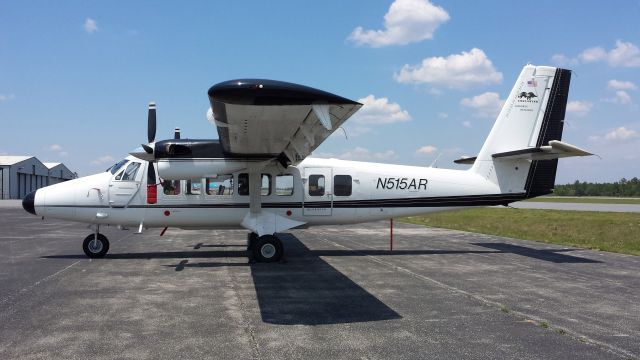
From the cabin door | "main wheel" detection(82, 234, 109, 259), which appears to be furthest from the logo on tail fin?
"main wheel" detection(82, 234, 109, 259)

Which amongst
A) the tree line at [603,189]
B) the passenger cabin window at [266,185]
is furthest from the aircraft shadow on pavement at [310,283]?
the tree line at [603,189]

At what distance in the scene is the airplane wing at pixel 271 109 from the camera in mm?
5949

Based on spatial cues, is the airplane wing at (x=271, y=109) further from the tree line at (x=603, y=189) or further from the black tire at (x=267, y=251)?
the tree line at (x=603, y=189)

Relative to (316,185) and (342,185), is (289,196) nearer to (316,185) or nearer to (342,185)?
(316,185)

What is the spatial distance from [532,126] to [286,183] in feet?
25.3

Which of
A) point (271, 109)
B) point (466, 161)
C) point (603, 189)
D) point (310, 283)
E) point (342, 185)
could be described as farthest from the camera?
point (603, 189)

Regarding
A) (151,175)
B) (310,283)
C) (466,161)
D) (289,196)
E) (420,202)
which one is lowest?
(310,283)

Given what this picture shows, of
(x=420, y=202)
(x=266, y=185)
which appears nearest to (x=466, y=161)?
(x=420, y=202)

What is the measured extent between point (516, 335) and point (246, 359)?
350 centimetres

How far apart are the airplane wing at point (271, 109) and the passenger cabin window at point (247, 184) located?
11.8 feet

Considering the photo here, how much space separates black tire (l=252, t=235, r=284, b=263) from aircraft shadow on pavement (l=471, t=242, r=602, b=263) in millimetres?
7196

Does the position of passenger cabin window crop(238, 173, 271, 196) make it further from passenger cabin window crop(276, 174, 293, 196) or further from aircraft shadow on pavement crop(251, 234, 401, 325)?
aircraft shadow on pavement crop(251, 234, 401, 325)

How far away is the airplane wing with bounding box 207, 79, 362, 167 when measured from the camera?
5949 millimetres

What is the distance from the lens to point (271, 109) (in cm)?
647
